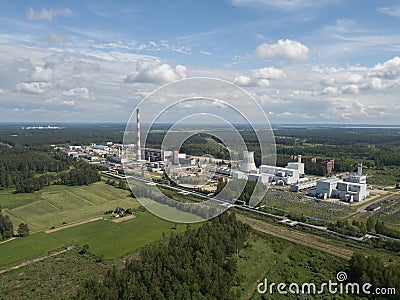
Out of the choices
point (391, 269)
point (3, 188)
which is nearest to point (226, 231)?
point (391, 269)

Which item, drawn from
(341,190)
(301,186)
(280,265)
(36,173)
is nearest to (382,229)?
(280,265)

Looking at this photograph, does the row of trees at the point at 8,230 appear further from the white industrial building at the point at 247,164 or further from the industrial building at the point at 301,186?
the industrial building at the point at 301,186

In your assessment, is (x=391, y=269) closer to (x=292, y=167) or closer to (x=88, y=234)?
(x=88, y=234)

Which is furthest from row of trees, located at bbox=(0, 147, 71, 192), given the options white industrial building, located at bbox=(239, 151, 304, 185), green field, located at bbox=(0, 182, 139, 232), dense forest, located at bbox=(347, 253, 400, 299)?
dense forest, located at bbox=(347, 253, 400, 299)

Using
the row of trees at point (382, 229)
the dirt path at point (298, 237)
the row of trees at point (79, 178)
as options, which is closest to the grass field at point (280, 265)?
the dirt path at point (298, 237)

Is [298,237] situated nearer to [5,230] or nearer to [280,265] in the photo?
[280,265]

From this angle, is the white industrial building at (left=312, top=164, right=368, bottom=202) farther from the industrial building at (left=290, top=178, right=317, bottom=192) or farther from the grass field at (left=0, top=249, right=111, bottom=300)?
the grass field at (left=0, top=249, right=111, bottom=300)
